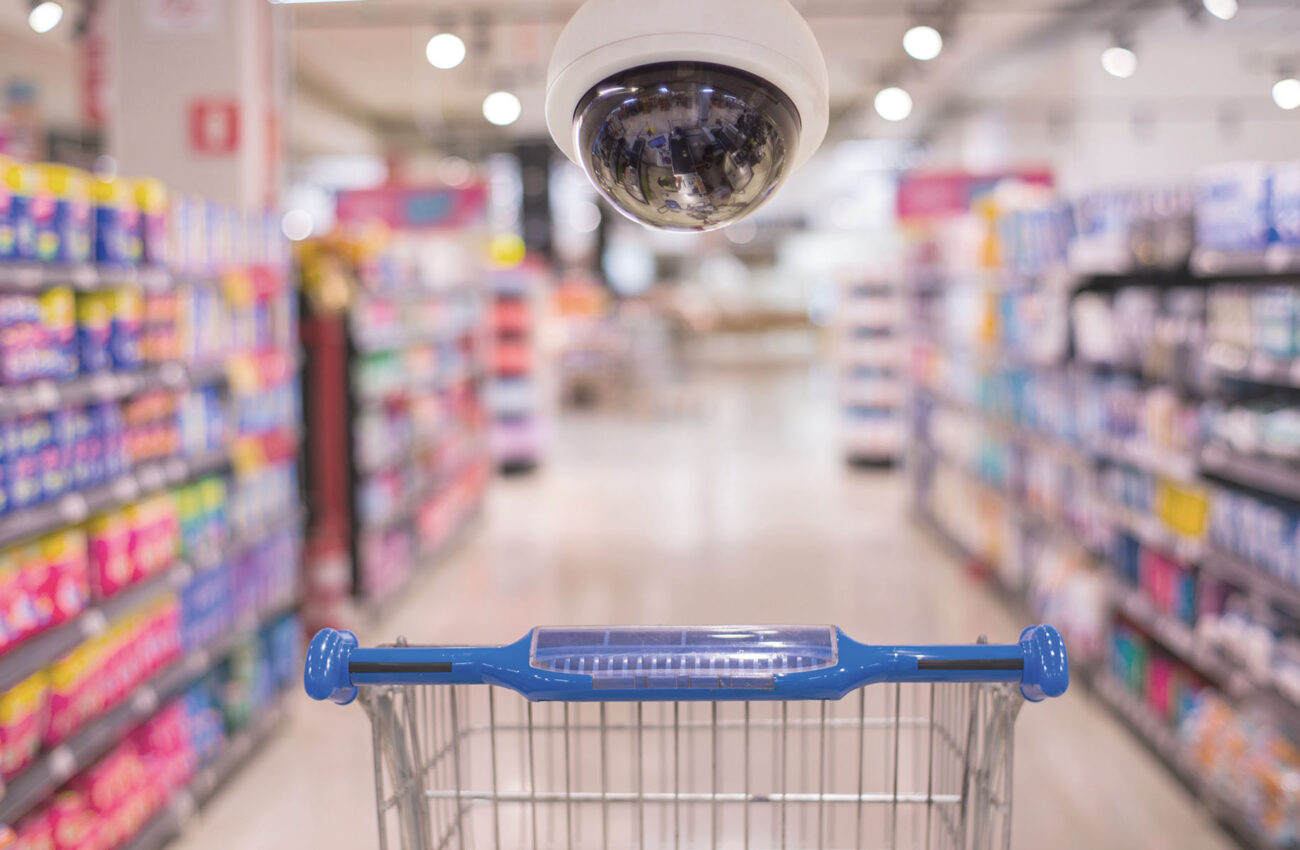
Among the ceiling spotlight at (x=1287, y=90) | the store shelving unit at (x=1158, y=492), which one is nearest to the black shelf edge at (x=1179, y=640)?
the store shelving unit at (x=1158, y=492)

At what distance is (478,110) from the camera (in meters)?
17.6

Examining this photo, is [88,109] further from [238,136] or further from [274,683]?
[274,683]

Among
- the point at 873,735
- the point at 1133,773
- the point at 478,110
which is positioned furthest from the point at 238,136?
the point at 478,110

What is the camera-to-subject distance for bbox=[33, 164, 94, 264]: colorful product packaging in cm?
277

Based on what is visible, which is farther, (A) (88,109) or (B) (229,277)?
(A) (88,109)

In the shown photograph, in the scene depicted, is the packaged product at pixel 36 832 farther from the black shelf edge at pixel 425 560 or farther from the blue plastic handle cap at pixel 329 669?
the black shelf edge at pixel 425 560

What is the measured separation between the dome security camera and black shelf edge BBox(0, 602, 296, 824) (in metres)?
2.22

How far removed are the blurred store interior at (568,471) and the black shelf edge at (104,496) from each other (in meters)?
0.01

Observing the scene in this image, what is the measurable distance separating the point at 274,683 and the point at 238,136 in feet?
7.48

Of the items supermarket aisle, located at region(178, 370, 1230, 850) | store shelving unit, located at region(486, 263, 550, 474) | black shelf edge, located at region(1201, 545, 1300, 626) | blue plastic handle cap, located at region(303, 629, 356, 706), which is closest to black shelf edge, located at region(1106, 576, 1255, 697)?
black shelf edge, located at region(1201, 545, 1300, 626)

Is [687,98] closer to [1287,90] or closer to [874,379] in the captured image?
[874,379]

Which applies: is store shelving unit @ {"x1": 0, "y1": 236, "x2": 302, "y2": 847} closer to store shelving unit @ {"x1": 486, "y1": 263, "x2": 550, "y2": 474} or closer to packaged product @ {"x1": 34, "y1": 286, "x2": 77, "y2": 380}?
packaged product @ {"x1": 34, "y1": 286, "x2": 77, "y2": 380}

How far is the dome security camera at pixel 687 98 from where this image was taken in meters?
1.27

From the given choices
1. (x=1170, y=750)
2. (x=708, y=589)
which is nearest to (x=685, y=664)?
(x=1170, y=750)
